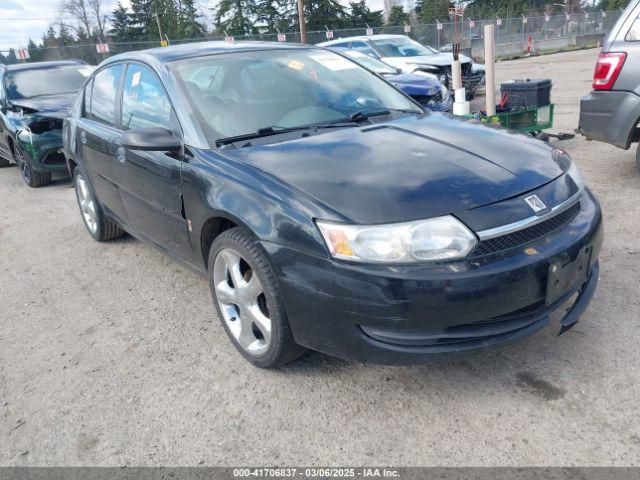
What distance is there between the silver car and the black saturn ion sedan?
241 centimetres

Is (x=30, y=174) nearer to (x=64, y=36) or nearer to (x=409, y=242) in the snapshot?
(x=409, y=242)

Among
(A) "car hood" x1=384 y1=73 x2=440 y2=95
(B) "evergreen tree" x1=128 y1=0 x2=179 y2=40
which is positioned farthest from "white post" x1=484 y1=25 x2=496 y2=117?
(B) "evergreen tree" x1=128 y1=0 x2=179 y2=40

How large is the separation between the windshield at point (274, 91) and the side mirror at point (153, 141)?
20cm

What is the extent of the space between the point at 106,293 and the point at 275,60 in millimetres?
2067

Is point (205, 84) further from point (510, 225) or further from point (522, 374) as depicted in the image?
point (522, 374)

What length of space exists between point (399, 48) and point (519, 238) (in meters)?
12.1

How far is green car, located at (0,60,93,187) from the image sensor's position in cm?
738

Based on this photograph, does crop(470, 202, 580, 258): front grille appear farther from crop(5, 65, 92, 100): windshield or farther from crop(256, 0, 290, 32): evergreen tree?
crop(256, 0, 290, 32): evergreen tree

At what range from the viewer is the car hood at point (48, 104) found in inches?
296

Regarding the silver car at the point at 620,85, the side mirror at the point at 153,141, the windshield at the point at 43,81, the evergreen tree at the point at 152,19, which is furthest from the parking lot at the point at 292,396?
the evergreen tree at the point at 152,19

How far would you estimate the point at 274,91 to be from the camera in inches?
133

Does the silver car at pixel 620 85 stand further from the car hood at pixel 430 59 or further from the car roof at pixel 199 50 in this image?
the car hood at pixel 430 59

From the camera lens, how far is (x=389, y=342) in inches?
90.6

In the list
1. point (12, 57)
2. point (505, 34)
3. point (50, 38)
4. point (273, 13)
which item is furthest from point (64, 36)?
point (505, 34)
